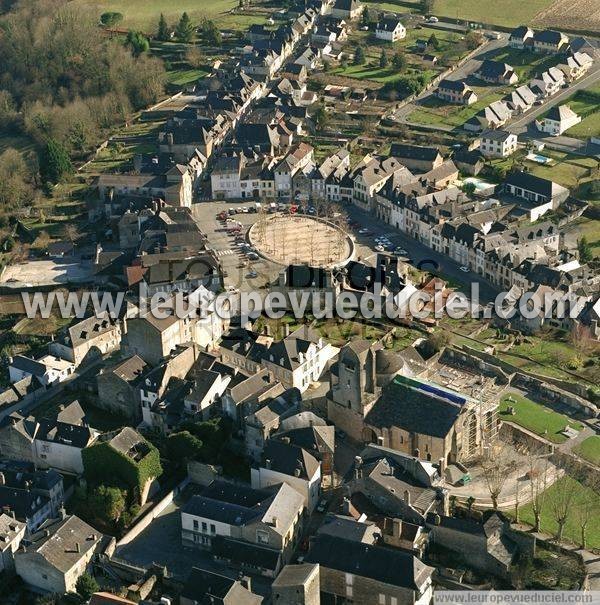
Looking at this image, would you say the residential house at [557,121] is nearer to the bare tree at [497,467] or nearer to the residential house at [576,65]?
the residential house at [576,65]

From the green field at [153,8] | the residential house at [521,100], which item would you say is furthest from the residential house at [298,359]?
the green field at [153,8]

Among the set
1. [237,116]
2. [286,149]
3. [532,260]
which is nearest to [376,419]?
[532,260]

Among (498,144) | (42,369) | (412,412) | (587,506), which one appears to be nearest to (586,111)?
(498,144)

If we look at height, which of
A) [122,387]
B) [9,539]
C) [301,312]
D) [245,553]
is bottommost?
[301,312]

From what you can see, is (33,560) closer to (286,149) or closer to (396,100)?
(286,149)

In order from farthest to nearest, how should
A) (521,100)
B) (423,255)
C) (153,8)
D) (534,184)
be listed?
(153,8) < (521,100) < (534,184) < (423,255)

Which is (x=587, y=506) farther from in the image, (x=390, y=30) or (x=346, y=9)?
(x=346, y=9)

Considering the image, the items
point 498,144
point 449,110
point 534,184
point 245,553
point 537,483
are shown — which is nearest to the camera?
point 245,553
